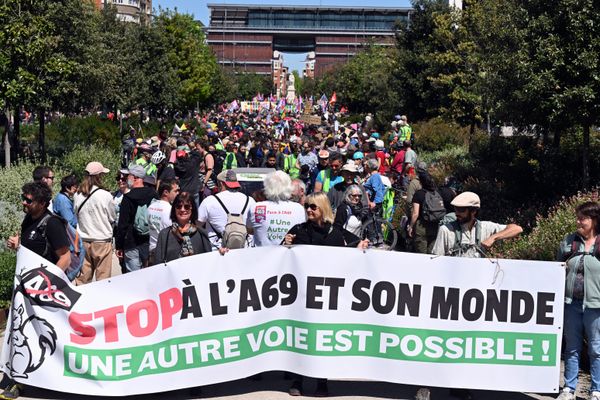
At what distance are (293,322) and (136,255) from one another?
9.50 feet

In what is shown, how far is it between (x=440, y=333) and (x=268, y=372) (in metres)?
1.80

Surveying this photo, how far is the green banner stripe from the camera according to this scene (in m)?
7.50

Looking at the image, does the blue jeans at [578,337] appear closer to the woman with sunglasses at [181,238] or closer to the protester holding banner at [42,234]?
the woman with sunglasses at [181,238]

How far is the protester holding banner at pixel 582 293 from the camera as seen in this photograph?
737 cm

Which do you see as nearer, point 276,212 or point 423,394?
point 423,394

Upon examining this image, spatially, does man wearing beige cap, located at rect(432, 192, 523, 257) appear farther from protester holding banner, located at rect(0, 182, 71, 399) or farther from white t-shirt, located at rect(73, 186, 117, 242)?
white t-shirt, located at rect(73, 186, 117, 242)

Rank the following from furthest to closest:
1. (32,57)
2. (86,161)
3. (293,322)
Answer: (32,57) → (86,161) → (293,322)

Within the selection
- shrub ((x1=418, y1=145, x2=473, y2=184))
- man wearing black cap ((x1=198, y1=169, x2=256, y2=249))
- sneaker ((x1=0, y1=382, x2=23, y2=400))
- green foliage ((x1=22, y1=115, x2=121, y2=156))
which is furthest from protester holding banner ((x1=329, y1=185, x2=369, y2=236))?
green foliage ((x1=22, y1=115, x2=121, y2=156))

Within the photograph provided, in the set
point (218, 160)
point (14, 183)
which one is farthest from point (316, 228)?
point (218, 160)

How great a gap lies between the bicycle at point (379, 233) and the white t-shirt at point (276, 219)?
4522 mm

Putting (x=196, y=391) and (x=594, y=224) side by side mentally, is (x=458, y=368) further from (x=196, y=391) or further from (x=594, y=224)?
(x=196, y=391)

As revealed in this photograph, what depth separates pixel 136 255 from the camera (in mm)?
9984

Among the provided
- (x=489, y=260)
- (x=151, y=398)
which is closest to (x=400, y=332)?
(x=489, y=260)

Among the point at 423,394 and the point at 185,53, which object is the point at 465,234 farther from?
the point at 185,53
